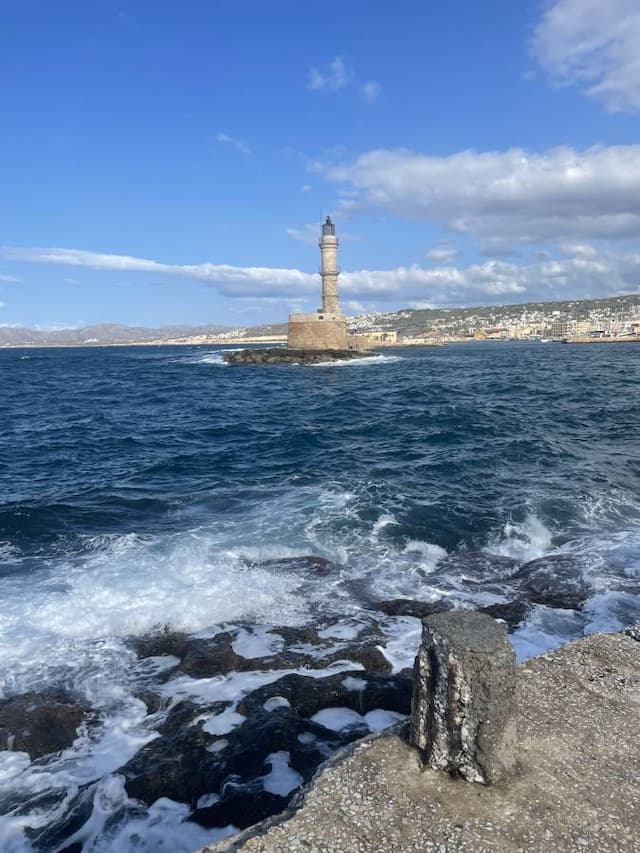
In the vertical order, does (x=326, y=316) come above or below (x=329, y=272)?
below

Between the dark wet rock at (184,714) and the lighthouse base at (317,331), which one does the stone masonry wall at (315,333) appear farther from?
the dark wet rock at (184,714)

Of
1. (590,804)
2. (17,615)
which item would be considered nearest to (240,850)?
(590,804)

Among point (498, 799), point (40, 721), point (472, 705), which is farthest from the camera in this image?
point (40, 721)

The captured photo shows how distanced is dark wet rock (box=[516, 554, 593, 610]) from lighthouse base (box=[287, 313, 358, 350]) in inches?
2638

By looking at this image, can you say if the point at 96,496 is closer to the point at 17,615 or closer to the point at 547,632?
the point at 17,615

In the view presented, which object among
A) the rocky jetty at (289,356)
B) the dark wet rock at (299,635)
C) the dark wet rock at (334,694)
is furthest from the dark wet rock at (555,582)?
the rocky jetty at (289,356)

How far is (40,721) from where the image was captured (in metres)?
6.07

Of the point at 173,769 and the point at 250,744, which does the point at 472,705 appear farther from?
the point at 173,769

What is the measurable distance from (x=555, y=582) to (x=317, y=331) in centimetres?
6849

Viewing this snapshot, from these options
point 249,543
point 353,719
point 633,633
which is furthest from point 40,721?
point 633,633

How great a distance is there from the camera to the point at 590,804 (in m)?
3.76

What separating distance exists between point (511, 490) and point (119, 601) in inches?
365

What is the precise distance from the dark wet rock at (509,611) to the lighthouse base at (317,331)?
68.5m

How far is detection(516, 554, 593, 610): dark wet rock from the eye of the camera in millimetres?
8516
